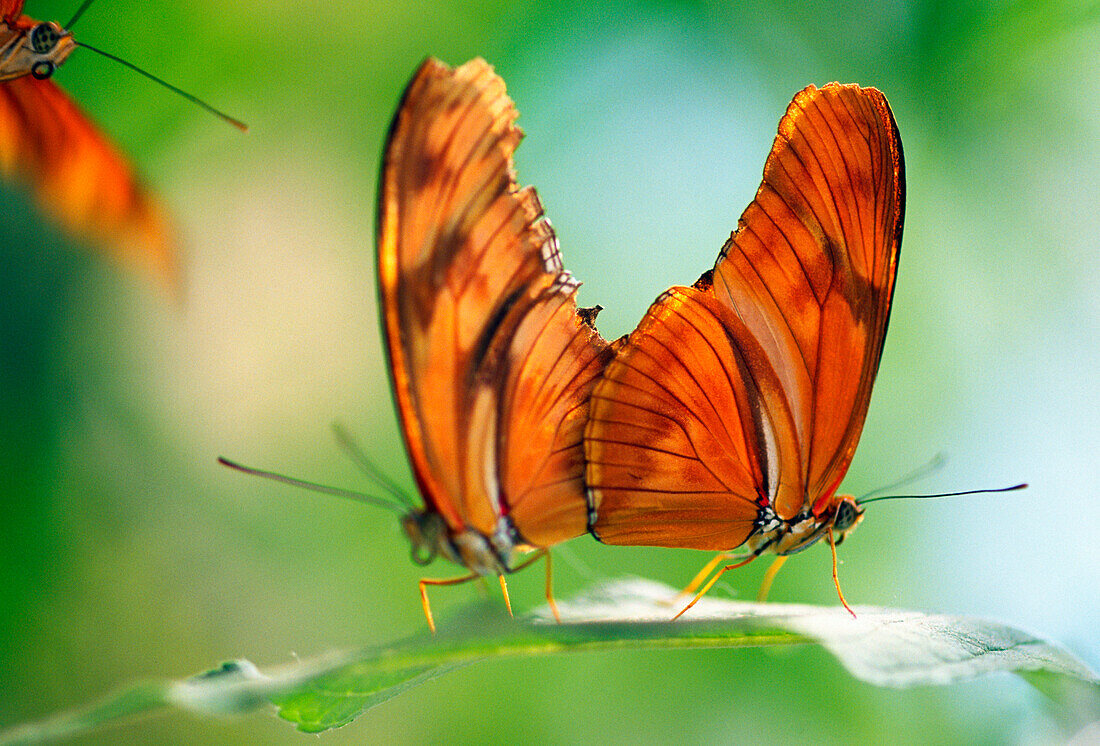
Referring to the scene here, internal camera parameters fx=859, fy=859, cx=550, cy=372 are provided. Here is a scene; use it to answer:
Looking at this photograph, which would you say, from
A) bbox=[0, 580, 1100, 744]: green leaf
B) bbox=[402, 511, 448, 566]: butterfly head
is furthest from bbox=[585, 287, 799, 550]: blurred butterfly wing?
bbox=[0, 580, 1100, 744]: green leaf

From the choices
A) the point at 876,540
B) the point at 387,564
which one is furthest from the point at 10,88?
the point at 876,540

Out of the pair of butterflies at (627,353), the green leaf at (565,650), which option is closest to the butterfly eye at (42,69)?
the pair of butterflies at (627,353)

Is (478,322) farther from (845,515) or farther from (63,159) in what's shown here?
(63,159)

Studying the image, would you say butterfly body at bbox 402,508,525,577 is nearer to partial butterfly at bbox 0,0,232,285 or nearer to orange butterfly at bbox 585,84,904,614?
orange butterfly at bbox 585,84,904,614

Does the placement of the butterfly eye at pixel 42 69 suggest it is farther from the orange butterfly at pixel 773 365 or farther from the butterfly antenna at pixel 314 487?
the orange butterfly at pixel 773 365

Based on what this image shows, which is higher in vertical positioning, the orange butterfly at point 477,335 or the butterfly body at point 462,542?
the orange butterfly at point 477,335

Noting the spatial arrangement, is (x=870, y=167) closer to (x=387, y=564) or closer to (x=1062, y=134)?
(x=1062, y=134)

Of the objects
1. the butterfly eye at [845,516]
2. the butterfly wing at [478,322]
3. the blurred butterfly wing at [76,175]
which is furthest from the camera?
the butterfly eye at [845,516]
